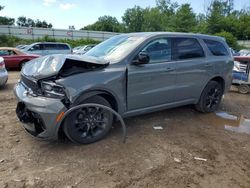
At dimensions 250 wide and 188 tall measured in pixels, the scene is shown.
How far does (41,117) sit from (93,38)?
129ft

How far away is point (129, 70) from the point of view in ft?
13.6

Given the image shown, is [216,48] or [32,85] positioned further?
[216,48]

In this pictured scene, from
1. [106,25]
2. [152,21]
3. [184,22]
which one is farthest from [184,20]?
[106,25]

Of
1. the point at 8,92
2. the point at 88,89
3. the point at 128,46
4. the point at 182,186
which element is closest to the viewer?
the point at 182,186

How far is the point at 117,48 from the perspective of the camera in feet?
14.8

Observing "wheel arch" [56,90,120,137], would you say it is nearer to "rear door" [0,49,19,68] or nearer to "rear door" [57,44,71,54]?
"rear door" [0,49,19,68]

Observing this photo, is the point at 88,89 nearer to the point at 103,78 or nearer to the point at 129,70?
the point at 103,78

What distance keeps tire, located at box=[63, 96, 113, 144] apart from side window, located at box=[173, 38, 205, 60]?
188cm

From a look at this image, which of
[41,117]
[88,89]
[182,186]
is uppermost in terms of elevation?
[88,89]

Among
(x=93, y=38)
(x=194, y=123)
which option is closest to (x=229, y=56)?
(x=194, y=123)

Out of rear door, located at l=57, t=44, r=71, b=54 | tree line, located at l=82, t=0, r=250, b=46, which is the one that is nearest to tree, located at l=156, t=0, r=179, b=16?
tree line, located at l=82, t=0, r=250, b=46

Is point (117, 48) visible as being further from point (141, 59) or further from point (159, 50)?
point (159, 50)

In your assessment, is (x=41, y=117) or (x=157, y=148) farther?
(x=157, y=148)

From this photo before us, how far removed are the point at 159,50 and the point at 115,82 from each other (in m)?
1.21
